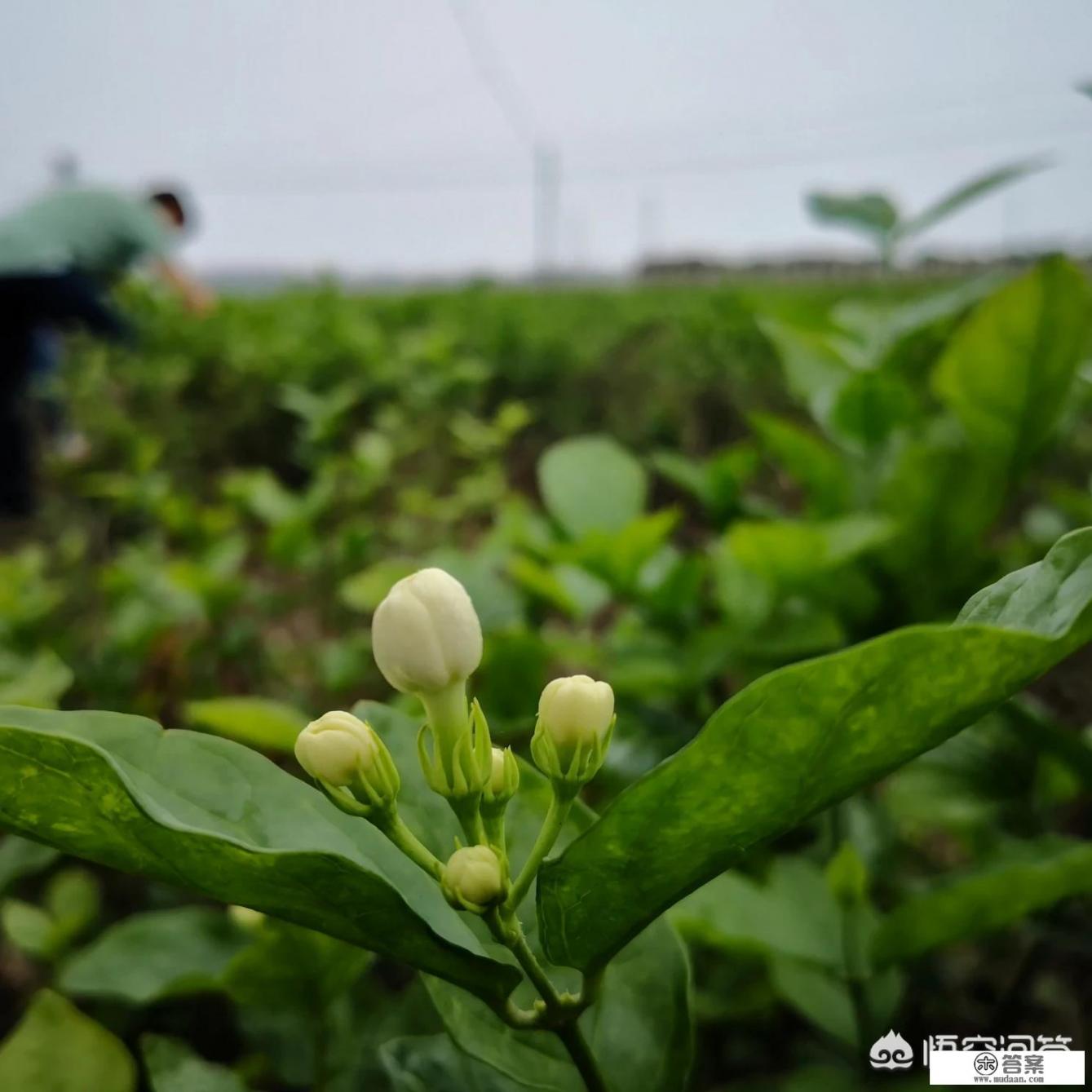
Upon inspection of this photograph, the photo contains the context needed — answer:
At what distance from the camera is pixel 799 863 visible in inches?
31.6

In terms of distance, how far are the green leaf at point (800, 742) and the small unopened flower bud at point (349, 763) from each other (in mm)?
78

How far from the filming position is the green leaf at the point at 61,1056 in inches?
20.8

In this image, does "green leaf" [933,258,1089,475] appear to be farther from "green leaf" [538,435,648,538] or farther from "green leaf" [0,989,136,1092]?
"green leaf" [0,989,136,1092]

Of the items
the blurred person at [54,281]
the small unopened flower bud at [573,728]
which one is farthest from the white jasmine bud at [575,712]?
the blurred person at [54,281]

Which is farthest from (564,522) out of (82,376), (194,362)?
(194,362)

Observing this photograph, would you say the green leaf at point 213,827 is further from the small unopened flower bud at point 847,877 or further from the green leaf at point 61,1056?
the small unopened flower bud at point 847,877

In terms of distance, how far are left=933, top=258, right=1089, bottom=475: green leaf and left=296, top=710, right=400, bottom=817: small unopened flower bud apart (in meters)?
0.67

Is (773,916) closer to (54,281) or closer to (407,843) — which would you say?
(407,843)

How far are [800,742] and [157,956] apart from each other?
1.91 ft

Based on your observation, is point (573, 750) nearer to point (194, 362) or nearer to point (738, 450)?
point (738, 450)

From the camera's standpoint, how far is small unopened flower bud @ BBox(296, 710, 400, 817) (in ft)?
1.28

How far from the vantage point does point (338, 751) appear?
15.3 inches

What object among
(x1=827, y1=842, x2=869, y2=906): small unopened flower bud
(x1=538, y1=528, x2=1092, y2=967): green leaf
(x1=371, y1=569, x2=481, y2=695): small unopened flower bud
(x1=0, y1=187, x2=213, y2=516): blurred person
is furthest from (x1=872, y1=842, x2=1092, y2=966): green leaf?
(x1=0, y1=187, x2=213, y2=516): blurred person

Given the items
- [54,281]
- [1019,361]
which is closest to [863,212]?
[1019,361]
